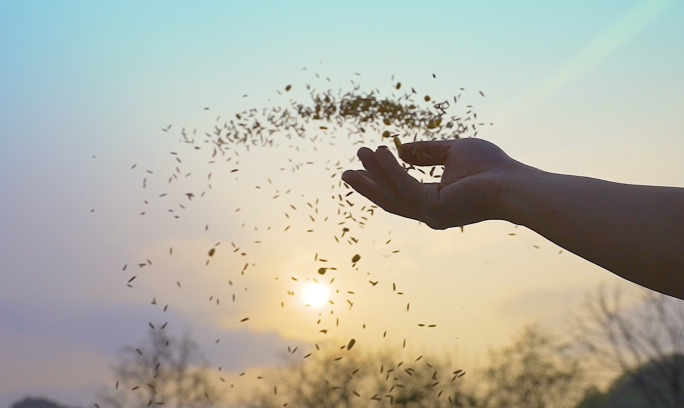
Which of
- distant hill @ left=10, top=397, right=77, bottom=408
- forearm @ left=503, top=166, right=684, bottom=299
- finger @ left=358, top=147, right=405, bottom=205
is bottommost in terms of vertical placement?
distant hill @ left=10, top=397, right=77, bottom=408

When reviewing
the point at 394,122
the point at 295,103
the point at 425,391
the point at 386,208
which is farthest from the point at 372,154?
the point at 425,391

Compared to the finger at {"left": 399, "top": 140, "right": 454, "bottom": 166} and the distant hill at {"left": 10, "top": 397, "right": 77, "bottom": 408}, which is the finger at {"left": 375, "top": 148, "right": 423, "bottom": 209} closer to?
the finger at {"left": 399, "top": 140, "right": 454, "bottom": 166}

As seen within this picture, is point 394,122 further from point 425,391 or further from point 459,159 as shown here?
point 425,391

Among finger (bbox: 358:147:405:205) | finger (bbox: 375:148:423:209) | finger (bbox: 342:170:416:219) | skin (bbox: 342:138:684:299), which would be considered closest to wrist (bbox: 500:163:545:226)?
skin (bbox: 342:138:684:299)

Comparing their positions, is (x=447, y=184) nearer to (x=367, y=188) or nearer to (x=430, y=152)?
(x=430, y=152)

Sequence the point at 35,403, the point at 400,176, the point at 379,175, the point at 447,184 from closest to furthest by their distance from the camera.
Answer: the point at 400,176 < the point at 379,175 < the point at 447,184 < the point at 35,403

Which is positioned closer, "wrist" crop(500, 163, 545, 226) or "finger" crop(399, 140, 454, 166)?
"wrist" crop(500, 163, 545, 226)

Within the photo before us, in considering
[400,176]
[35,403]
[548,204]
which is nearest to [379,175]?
[400,176]
